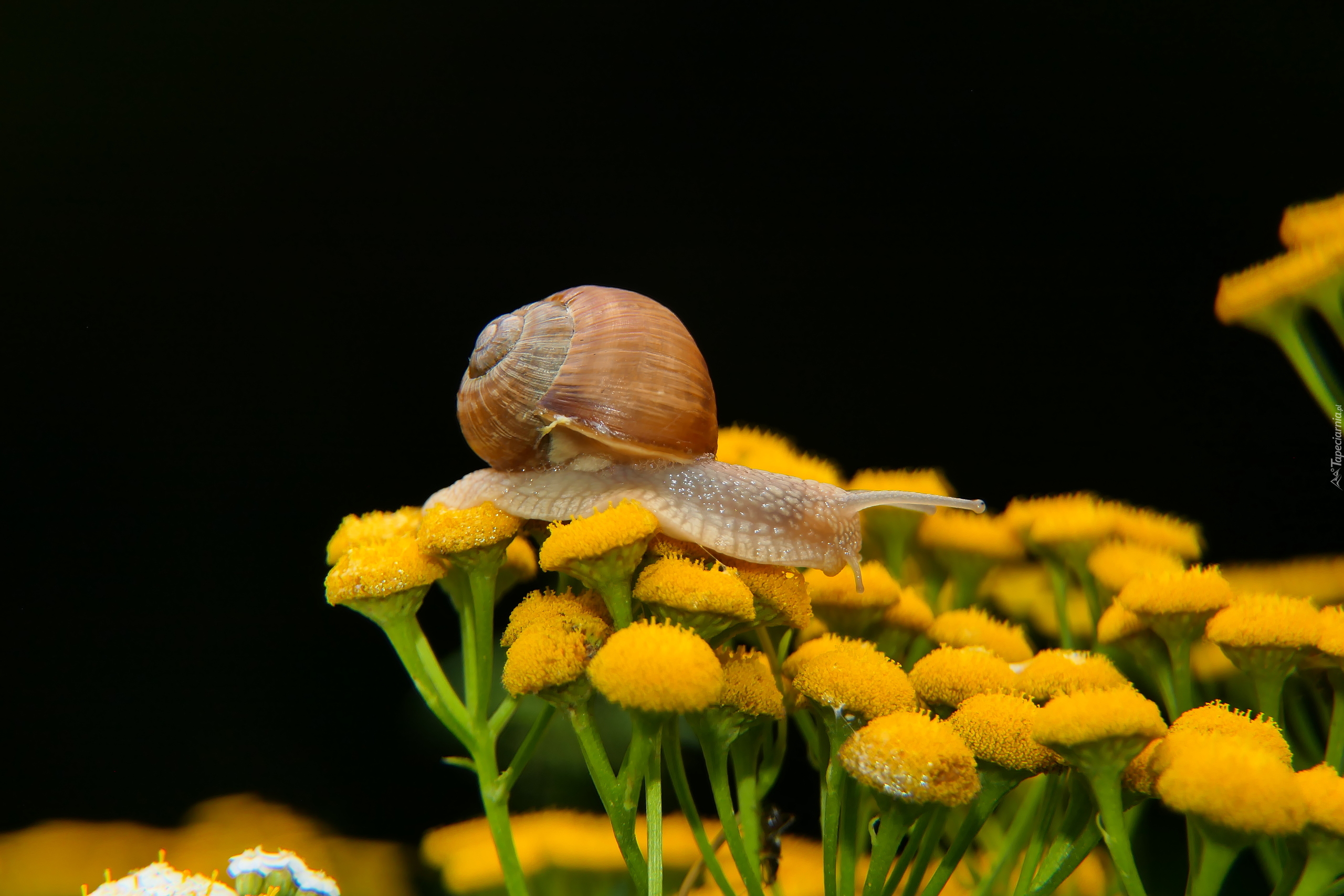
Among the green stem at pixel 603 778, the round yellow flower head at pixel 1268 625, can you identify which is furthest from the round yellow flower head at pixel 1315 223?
the green stem at pixel 603 778

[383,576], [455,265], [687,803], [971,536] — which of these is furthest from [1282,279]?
[455,265]

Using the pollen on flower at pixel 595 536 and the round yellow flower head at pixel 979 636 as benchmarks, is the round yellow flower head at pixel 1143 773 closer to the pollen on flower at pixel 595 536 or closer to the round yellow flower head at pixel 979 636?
the round yellow flower head at pixel 979 636

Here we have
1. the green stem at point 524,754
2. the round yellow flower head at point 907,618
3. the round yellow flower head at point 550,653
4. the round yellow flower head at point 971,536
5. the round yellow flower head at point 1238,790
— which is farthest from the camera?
the round yellow flower head at point 971,536

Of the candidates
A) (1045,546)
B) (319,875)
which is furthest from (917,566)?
(319,875)

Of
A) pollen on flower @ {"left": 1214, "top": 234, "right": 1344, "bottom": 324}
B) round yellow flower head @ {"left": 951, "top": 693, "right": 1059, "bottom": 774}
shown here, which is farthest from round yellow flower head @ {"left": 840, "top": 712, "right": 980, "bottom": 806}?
pollen on flower @ {"left": 1214, "top": 234, "right": 1344, "bottom": 324}

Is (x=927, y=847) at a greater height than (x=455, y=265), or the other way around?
(x=455, y=265)

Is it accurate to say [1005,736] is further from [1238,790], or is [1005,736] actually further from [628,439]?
[628,439]

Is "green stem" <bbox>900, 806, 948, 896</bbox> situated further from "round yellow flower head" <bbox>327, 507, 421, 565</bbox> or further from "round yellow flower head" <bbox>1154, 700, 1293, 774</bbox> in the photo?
"round yellow flower head" <bbox>327, 507, 421, 565</bbox>

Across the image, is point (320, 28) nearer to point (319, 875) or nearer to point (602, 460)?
point (602, 460)
